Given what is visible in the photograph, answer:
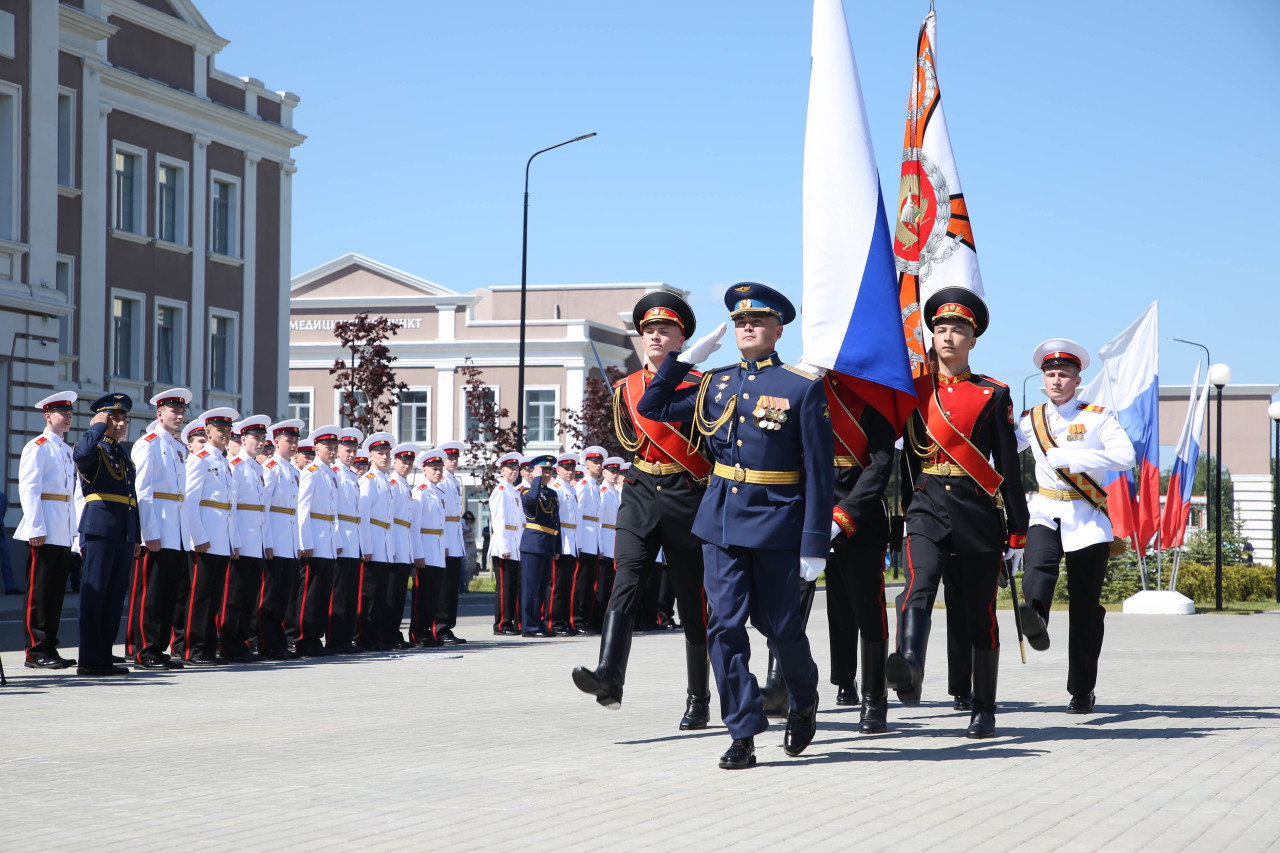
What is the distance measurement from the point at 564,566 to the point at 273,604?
496cm

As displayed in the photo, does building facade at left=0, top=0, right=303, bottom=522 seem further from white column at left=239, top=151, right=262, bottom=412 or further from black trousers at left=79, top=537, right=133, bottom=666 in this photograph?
black trousers at left=79, top=537, right=133, bottom=666

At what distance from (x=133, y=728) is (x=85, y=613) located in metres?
3.39

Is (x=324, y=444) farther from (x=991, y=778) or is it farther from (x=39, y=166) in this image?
(x=39, y=166)

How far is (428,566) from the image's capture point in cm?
1592

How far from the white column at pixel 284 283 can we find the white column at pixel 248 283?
3.42ft

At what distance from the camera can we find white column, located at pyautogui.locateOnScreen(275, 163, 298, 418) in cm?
3825

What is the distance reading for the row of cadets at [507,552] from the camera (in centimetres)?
1827

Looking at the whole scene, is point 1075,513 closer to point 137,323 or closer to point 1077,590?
point 1077,590

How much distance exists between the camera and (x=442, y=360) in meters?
63.1

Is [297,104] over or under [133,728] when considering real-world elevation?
over

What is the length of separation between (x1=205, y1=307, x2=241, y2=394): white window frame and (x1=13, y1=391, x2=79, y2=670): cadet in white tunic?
78.0ft

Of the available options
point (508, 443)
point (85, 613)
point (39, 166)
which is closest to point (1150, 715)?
point (85, 613)

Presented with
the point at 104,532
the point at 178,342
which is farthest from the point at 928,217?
the point at 178,342

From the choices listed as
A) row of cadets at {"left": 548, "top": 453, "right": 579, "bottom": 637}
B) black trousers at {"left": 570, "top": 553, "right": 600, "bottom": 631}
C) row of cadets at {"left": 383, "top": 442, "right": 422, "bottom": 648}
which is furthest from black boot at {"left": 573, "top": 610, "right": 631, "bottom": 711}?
black trousers at {"left": 570, "top": 553, "right": 600, "bottom": 631}
